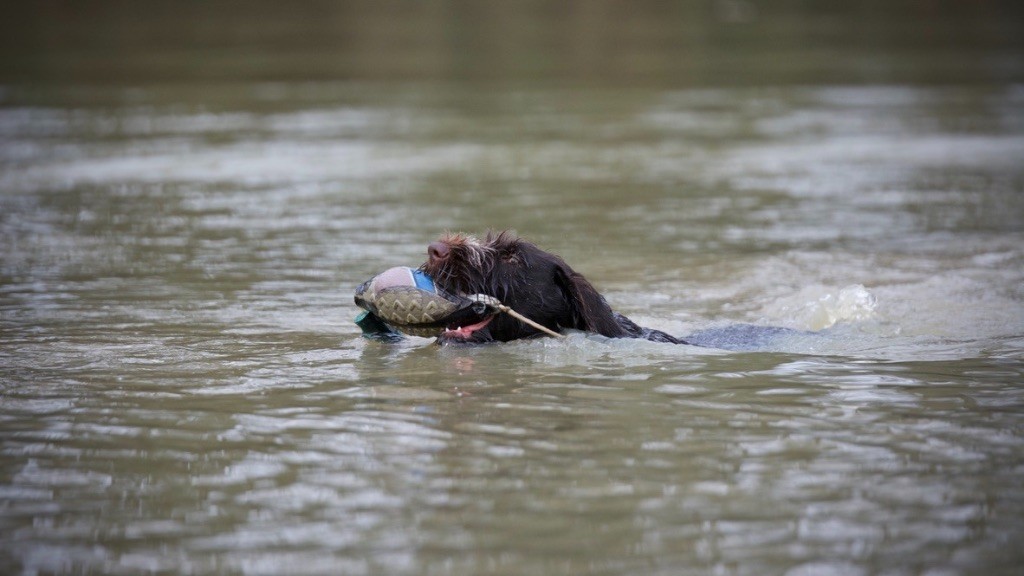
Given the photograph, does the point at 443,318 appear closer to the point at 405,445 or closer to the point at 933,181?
the point at 405,445

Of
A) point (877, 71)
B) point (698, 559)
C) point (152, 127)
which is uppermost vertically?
point (877, 71)

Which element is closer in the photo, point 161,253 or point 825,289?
point 825,289

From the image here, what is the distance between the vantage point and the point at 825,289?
9180 millimetres

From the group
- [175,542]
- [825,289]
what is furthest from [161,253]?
[175,542]

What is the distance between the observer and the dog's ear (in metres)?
6.82

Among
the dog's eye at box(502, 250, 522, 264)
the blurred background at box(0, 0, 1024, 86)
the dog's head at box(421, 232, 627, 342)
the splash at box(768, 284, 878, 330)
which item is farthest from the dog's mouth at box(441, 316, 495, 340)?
the blurred background at box(0, 0, 1024, 86)

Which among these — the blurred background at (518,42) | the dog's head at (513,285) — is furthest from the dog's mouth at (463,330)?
the blurred background at (518,42)

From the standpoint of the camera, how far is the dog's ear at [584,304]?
268 inches

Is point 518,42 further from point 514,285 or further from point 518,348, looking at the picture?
point 514,285

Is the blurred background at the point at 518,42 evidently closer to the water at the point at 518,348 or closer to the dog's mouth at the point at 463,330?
the water at the point at 518,348

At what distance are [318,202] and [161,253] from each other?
290cm

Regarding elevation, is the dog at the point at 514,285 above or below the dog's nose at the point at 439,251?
below

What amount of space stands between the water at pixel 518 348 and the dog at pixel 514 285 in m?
0.12

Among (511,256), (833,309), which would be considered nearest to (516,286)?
(511,256)
